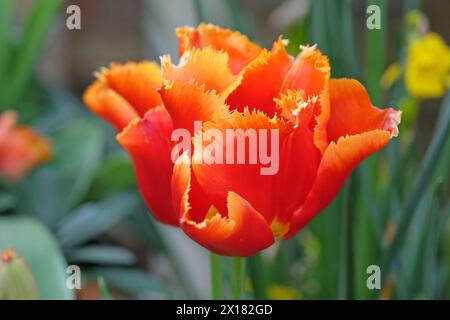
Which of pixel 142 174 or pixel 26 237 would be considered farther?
pixel 26 237

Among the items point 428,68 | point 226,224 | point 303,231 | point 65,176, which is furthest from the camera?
point 65,176

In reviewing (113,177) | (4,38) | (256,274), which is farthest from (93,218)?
(256,274)

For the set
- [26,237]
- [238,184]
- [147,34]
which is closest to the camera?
[238,184]

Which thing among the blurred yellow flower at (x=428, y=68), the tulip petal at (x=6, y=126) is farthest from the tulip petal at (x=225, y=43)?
the tulip petal at (x=6, y=126)

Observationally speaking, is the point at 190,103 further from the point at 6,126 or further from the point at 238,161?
the point at 6,126

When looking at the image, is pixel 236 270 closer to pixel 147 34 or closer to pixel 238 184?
pixel 238 184

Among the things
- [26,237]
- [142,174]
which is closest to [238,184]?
[142,174]

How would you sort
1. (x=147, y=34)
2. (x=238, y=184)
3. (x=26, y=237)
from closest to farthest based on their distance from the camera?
1. (x=238, y=184)
2. (x=26, y=237)
3. (x=147, y=34)
